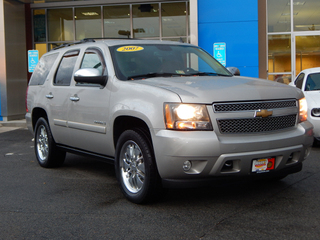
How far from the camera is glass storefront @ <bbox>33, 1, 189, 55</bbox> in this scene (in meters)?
18.5

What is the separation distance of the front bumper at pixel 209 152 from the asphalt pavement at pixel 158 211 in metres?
0.28

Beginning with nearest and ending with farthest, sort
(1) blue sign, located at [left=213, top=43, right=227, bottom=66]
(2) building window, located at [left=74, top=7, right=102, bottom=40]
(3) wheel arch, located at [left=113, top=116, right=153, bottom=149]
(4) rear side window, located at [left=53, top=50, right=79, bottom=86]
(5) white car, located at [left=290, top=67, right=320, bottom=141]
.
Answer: (3) wheel arch, located at [left=113, top=116, right=153, bottom=149], (4) rear side window, located at [left=53, top=50, right=79, bottom=86], (5) white car, located at [left=290, top=67, right=320, bottom=141], (1) blue sign, located at [left=213, top=43, right=227, bottom=66], (2) building window, located at [left=74, top=7, right=102, bottom=40]

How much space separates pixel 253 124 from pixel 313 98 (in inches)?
191

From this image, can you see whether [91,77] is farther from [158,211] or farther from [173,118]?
[158,211]

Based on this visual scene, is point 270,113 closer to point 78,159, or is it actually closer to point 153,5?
point 78,159

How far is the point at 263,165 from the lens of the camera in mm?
4207

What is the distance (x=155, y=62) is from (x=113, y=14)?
14285mm

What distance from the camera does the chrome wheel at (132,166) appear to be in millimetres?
4500

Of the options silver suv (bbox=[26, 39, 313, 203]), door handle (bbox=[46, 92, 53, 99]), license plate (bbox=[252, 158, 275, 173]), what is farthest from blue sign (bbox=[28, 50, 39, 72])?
license plate (bbox=[252, 158, 275, 173])

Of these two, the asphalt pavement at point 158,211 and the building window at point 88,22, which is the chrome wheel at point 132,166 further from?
the building window at point 88,22

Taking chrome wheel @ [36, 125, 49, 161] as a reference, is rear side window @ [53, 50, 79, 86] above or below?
above

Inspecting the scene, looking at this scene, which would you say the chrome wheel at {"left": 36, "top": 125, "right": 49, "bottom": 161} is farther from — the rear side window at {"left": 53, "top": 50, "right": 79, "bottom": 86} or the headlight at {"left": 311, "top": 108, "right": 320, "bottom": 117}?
the headlight at {"left": 311, "top": 108, "right": 320, "bottom": 117}

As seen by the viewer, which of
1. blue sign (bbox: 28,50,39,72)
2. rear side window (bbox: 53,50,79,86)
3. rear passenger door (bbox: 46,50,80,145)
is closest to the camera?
rear passenger door (bbox: 46,50,80,145)

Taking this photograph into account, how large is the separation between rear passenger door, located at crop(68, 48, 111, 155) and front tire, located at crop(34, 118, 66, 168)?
82 centimetres
